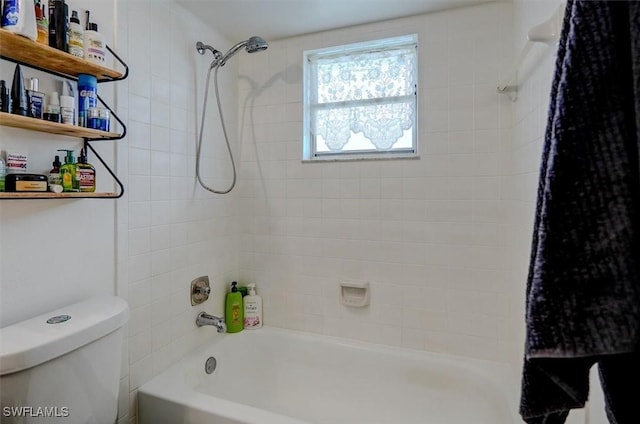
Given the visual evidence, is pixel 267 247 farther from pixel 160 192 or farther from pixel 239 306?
pixel 160 192

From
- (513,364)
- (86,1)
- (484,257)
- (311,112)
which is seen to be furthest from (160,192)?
(513,364)

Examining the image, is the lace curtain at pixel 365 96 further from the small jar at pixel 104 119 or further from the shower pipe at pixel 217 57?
the small jar at pixel 104 119

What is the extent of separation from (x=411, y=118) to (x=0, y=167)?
166 cm

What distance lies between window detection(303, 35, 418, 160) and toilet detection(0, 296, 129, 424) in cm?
130

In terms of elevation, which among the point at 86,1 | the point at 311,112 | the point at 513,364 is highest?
the point at 86,1

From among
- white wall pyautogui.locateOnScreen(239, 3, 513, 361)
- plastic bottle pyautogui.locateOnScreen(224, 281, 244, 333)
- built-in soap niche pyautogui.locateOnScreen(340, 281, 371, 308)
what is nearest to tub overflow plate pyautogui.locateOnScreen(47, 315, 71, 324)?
plastic bottle pyautogui.locateOnScreen(224, 281, 244, 333)

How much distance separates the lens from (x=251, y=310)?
202 cm

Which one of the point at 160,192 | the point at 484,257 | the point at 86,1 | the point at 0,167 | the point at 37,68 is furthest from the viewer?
the point at 484,257

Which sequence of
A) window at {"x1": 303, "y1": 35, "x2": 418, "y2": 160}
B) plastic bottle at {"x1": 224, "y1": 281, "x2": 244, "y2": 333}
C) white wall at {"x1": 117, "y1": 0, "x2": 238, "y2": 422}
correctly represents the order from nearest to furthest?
white wall at {"x1": 117, "y1": 0, "x2": 238, "y2": 422}
window at {"x1": 303, "y1": 35, "x2": 418, "y2": 160}
plastic bottle at {"x1": 224, "y1": 281, "x2": 244, "y2": 333}

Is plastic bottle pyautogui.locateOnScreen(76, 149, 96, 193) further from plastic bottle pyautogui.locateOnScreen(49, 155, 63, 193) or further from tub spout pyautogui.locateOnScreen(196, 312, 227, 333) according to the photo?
tub spout pyautogui.locateOnScreen(196, 312, 227, 333)

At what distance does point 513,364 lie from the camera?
1.60 metres

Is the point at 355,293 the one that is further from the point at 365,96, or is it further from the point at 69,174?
the point at 69,174

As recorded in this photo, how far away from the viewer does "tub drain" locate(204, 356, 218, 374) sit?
1703 mm

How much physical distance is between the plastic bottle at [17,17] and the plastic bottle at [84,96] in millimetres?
210
